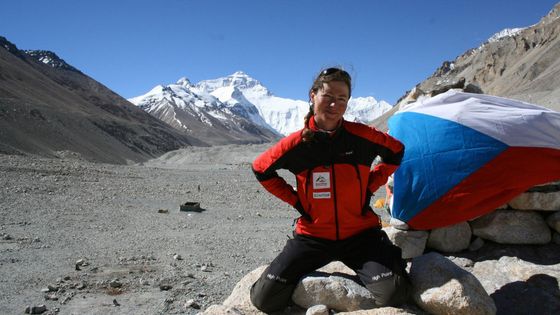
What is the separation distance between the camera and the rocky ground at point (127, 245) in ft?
18.1

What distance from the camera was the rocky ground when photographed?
5.51 meters

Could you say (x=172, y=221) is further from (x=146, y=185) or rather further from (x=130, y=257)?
(x=146, y=185)

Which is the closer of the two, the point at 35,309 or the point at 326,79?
the point at 326,79

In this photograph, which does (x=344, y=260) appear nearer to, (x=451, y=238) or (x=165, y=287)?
(x=451, y=238)

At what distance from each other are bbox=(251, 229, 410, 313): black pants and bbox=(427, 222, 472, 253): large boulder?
215 centimetres

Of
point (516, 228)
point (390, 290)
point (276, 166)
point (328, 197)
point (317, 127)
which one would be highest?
point (317, 127)

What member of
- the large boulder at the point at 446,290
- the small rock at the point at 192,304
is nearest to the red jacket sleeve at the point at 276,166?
the large boulder at the point at 446,290

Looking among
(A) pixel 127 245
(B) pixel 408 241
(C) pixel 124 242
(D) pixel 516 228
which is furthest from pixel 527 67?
(A) pixel 127 245

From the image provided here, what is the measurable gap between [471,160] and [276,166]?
263 cm

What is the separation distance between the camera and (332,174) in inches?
157

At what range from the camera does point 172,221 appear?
11125 millimetres

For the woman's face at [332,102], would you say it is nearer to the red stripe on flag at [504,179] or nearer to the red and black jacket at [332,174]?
the red and black jacket at [332,174]

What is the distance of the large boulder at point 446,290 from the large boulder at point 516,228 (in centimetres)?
225

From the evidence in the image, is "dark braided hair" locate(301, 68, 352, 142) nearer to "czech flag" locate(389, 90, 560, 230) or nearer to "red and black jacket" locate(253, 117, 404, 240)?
"red and black jacket" locate(253, 117, 404, 240)
